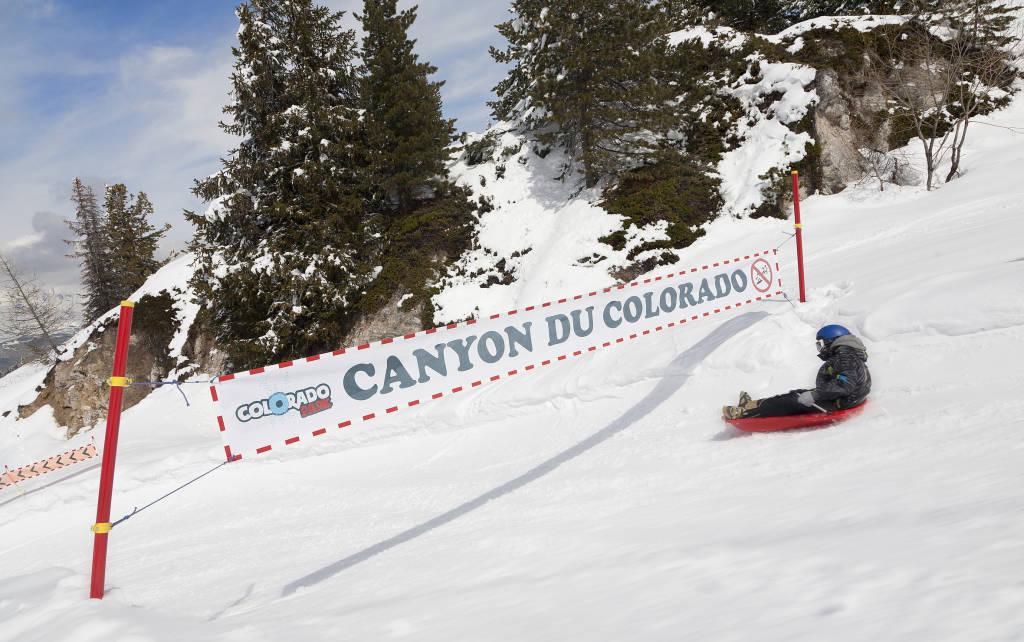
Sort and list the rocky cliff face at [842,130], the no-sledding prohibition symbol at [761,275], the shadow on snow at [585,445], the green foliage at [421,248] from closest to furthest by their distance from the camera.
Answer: the shadow on snow at [585,445] < the no-sledding prohibition symbol at [761,275] < the rocky cliff face at [842,130] < the green foliage at [421,248]

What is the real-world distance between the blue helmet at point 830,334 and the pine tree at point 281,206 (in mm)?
16238

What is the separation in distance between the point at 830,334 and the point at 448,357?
4555 mm

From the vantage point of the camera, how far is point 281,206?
62.1ft

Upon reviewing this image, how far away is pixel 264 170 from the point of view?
1941 cm

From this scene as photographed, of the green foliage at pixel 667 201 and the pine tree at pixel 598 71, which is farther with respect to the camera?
the pine tree at pixel 598 71

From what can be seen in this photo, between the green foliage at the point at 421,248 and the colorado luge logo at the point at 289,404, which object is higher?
the green foliage at the point at 421,248

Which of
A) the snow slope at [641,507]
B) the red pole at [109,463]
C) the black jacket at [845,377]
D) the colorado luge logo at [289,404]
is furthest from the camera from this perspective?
the black jacket at [845,377]

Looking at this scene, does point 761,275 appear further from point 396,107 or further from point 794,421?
point 396,107

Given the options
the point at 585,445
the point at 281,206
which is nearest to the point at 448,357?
the point at 585,445

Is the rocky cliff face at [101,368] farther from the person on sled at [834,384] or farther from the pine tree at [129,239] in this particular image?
the person on sled at [834,384]

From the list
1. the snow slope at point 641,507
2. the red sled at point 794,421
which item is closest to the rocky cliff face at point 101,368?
the snow slope at point 641,507

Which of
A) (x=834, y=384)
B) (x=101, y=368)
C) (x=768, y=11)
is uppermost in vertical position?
(x=768, y=11)

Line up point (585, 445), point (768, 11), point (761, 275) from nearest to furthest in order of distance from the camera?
point (585, 445)
point (761, 275)
point (768, 11)

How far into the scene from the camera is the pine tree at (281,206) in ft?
61.7
